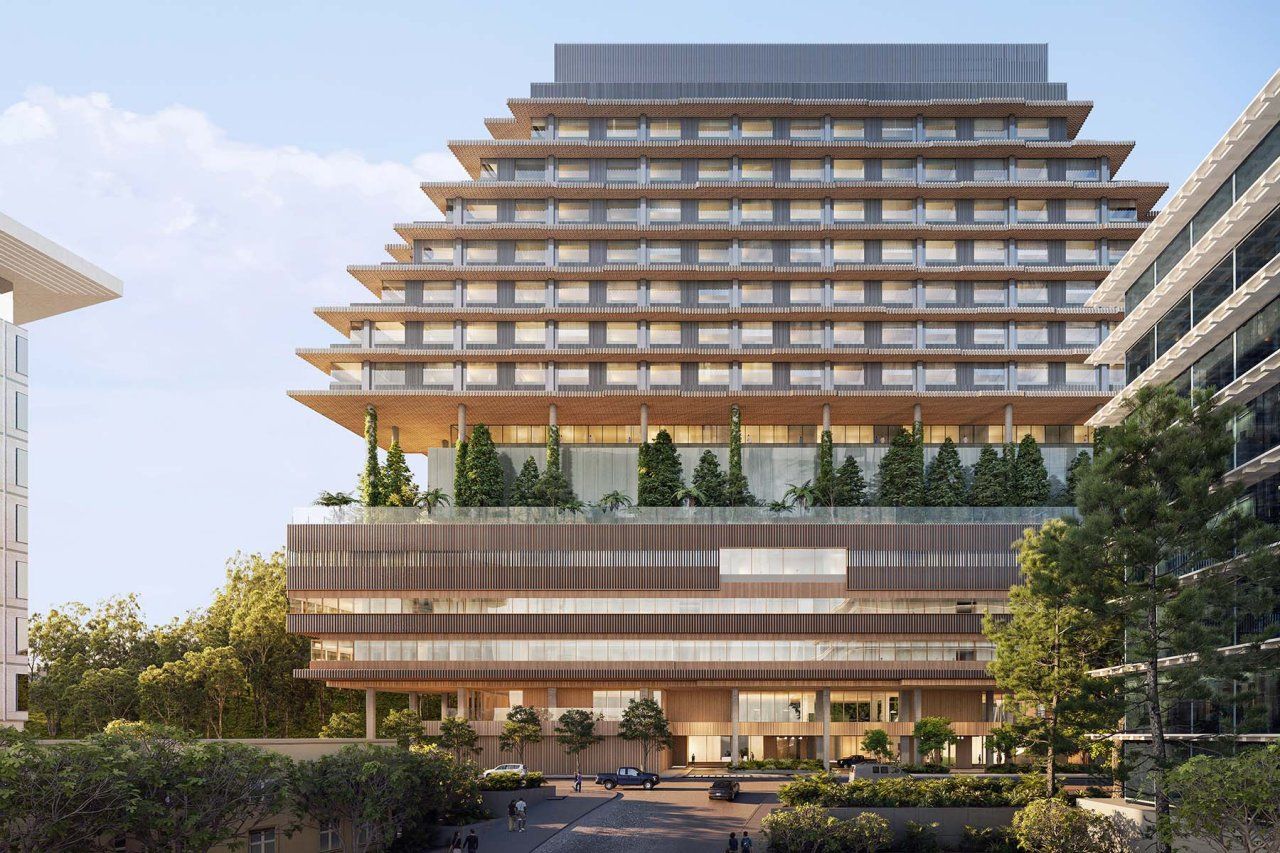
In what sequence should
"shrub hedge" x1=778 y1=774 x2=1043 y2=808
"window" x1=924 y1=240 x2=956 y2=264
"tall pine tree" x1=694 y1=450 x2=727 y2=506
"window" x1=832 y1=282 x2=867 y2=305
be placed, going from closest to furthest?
"shrub hedge" x1=778 y1=774 x2=1043 y2=808 → "tall pine tree" x1=694 y1=450 x2=727 y2=506 → "window" x1=832 y1=282 x2=867 y2=305 → "window" x1=924 y1=240 x2=956 y2=264

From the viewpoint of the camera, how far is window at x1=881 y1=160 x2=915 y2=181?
99250 mm

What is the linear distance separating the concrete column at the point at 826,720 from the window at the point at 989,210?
1532 inches

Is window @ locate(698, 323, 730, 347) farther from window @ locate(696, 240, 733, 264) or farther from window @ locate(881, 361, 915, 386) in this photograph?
window @ locate(881, 361, 915, 386)

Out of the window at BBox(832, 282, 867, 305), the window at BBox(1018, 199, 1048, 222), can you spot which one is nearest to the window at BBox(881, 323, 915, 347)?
the window at BBox(832, 282, 867, 305)

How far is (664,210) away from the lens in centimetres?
9838

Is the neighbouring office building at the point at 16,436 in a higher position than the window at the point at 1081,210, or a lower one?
lower

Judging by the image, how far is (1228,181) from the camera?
45719 mm

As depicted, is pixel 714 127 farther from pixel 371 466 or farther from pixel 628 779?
pixel 628 779

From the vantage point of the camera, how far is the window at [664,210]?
323ft

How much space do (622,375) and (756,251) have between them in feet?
47.0

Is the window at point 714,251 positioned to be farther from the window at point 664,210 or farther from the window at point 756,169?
the window at point 756,169

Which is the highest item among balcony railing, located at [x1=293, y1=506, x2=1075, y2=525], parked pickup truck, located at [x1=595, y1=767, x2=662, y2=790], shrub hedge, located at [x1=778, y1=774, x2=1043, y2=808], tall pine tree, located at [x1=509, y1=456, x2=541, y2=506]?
tall pine tree, located at [x1=509, y1=456, x2=541, y2=506]

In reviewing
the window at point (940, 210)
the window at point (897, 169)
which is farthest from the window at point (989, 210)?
the window at point (897, 169)

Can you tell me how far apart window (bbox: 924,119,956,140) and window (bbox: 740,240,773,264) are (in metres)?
16.5
